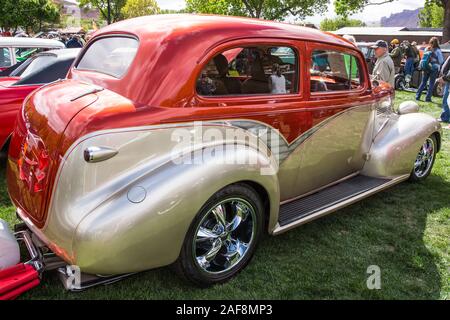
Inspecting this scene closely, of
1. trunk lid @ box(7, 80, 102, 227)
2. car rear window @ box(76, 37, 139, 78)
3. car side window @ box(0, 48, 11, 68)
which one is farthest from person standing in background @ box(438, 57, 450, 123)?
car side window @ box(0, 48, 11, 68)

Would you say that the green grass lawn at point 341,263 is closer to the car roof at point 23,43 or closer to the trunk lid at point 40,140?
the trunk lid at point 40,140

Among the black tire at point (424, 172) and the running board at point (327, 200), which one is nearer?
the running board at point (327, 200)

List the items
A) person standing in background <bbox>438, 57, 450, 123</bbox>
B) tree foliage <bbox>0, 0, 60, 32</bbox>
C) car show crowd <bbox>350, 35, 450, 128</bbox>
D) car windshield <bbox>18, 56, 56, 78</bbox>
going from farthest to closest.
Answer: tree foliage <bbox>0, 0, 60, 32</bbox> < person standing in background <bbox>438, 57, 450, 123</bbox> < car show crowd <bbox>350, 35, 450, 128</bbox> < car windshield <bbox>18, 56, 56, 78</bbox>

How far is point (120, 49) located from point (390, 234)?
3028 millimetres

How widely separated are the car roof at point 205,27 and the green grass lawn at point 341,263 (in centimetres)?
181

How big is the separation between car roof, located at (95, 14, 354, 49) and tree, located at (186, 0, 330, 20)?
36.2 m

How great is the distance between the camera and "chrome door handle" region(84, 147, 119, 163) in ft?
7.72

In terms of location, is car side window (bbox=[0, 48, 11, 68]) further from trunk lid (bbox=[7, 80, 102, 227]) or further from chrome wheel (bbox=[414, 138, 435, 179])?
chrome wheel (bbox=[414, 138, 435, 179])

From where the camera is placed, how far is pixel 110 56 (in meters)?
3.24

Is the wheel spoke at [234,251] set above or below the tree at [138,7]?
below

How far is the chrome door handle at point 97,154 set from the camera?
235 centimetres

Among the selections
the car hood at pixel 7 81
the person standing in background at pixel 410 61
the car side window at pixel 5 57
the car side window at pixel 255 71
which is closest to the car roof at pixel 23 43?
the car side window at pixel 5 57

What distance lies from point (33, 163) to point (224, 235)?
4.74 ft
